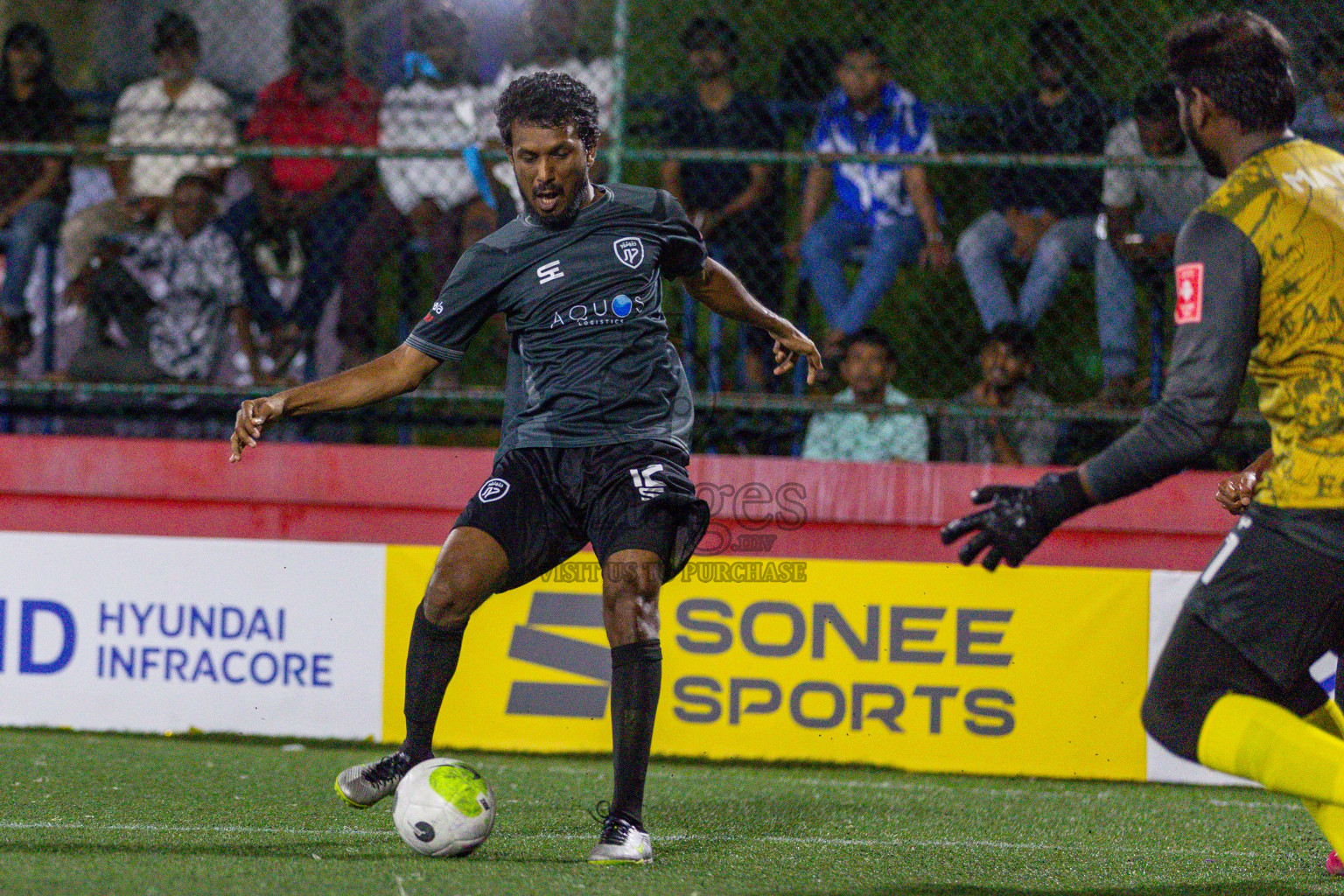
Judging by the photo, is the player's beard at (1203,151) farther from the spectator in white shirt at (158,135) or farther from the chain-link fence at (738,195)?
the spectator in white shirt at (158,135)

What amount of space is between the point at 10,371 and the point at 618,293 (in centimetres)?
491

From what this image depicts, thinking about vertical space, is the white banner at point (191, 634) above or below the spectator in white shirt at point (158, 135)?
below

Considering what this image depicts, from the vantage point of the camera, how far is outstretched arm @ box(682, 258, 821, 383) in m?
4.91

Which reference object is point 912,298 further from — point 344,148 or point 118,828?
point 118,828

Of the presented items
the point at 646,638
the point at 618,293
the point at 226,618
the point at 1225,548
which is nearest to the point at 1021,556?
the point at 1225,548

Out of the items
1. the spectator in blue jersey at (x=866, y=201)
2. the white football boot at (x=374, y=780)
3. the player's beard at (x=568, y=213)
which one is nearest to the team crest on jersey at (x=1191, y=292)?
the player's beard at (x=568, y=213)

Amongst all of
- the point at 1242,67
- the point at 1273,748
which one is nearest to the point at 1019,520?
the point at 1273,748

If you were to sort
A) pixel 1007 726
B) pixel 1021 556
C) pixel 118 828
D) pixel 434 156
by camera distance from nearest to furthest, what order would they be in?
pixel 1021 556
pixel 118 828
pixel 1007 726
pixel 434 156

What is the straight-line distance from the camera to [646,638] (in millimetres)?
4383

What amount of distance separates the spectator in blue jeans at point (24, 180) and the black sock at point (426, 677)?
15.1 ft

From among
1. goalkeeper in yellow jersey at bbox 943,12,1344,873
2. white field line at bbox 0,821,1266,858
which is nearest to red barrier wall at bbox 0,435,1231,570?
white field line at bbox 0,821,1266,858

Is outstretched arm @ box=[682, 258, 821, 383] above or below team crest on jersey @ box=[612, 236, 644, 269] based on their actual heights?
below

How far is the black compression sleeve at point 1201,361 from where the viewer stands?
313 centimetres

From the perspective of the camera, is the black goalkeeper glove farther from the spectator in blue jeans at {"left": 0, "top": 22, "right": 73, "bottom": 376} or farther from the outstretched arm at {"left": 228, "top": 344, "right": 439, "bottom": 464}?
the spectator in blue jeans at {"left": 0, "top": 22, "right": 73, "bottom": 376}
